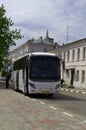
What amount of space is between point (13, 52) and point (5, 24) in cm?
8073

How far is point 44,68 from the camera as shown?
29312mm

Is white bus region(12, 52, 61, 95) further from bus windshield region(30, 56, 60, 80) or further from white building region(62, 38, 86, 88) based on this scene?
white building region(62, 38, 86, 88)

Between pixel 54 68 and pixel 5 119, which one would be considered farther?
pixel 54 68

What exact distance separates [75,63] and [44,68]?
1396 inches

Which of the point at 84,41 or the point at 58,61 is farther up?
the point at 84,41

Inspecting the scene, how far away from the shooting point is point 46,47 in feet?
387

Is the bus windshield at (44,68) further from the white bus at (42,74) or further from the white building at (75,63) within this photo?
the white building at (75,63)

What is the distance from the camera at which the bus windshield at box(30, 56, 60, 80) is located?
2906cm

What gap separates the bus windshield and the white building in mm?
29210

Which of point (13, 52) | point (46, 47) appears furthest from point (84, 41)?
point (13, 52)

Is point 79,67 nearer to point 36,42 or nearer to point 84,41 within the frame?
point 84,41

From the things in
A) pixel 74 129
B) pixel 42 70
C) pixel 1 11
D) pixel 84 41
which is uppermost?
pixel 1 11

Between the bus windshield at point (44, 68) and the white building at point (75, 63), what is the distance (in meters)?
29.2

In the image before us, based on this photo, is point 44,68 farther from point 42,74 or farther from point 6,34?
point 6,34
